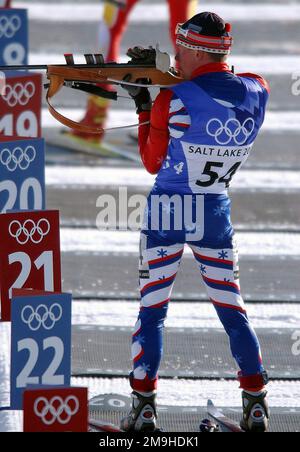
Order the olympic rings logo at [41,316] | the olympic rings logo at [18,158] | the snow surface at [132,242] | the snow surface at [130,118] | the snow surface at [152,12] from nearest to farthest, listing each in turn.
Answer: the olympic rings logo at [41,316] → the olympic rings logo at [18,158] → the snow surface at [132,242] → the snow surface at [130,118] → the snow surface at [152,12]

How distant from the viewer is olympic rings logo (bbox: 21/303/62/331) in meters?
5.64

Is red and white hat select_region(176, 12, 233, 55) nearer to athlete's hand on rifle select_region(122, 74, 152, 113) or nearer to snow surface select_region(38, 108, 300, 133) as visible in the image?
athlete's hand on rifle select_region(122, 74, 152, 113)

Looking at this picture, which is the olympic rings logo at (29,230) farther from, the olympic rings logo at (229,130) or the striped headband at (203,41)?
the striped headband at (203,41)

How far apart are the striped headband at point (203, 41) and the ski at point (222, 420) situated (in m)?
1.72

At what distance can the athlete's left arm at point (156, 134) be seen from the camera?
5.70 metres

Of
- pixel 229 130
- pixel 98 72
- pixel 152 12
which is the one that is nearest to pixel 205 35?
pixel 229 130

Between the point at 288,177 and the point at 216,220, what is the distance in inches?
189

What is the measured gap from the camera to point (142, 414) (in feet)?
19.7

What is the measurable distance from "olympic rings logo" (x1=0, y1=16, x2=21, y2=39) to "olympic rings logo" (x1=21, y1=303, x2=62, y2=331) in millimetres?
4649

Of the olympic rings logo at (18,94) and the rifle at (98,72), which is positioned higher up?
the rifle at (98,72)

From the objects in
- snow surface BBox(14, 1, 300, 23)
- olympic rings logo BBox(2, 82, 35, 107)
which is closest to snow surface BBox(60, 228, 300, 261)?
olympic rings logo BBox(2, 82, 35, 107)

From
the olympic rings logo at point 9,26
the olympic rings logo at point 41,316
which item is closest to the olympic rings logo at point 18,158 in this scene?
the olympic rings logo at point 41,316

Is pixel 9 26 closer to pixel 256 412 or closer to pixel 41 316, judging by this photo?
pixel 41 316

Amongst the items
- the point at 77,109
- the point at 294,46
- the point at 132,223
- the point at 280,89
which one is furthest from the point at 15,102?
the point at 294,46
